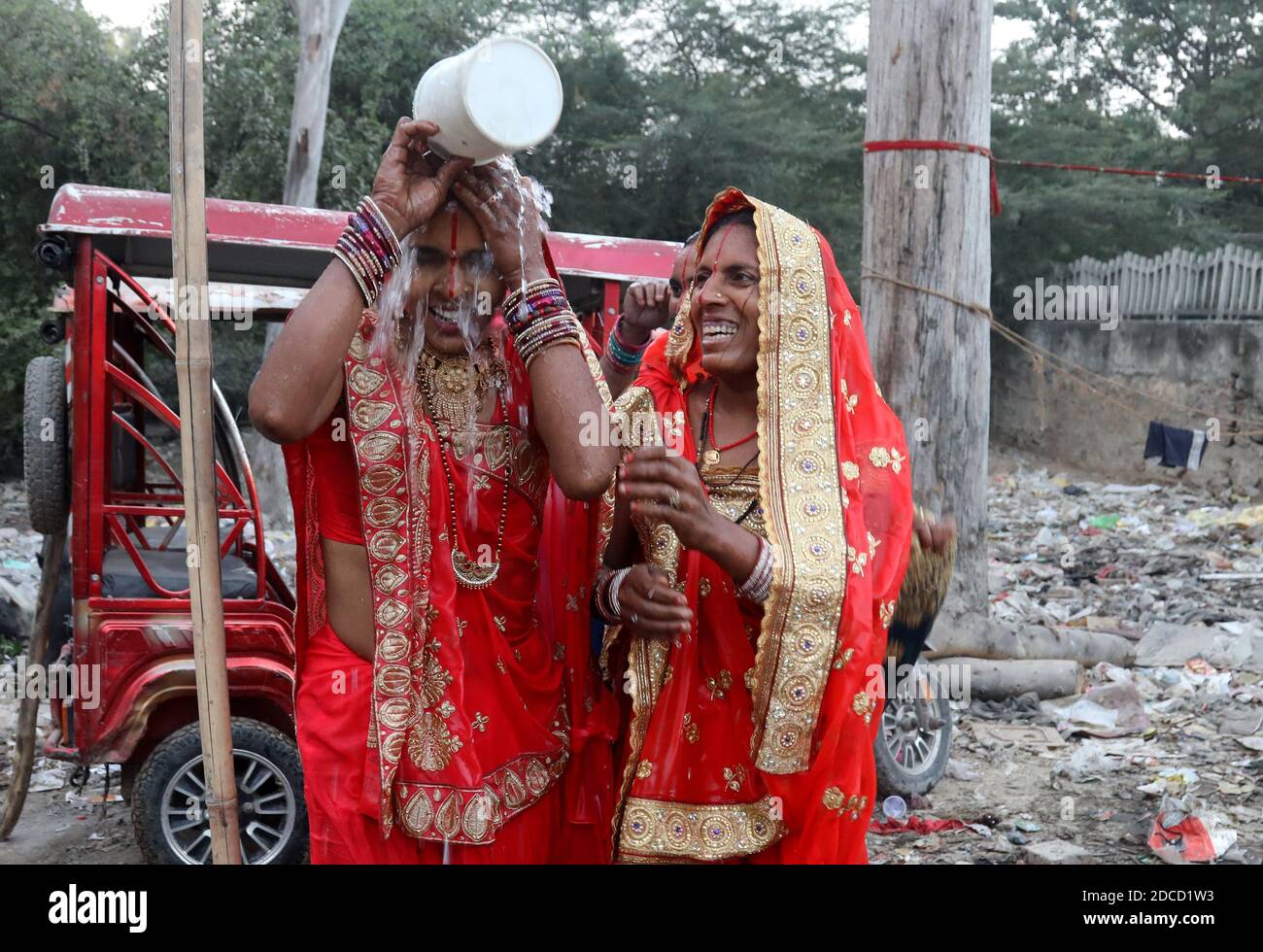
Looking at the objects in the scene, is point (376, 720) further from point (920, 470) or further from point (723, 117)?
point (723, 117)

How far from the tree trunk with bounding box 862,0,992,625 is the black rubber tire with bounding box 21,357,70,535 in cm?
334

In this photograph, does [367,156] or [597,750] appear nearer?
[597,750]

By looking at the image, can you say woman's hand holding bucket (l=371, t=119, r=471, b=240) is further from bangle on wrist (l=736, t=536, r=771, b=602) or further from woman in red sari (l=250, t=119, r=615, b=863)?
bangle on wrist (l=736, t=536, r=771, b=602)

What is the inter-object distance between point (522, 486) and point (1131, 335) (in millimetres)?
15059

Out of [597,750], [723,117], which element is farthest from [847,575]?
[723,117]

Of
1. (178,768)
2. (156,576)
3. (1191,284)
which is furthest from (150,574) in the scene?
(1191,284)

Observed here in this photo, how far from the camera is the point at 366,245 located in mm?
2229

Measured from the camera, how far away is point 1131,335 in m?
15.8

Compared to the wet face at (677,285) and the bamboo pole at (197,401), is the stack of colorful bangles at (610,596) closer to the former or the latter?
the bamboo pole at (197,401)

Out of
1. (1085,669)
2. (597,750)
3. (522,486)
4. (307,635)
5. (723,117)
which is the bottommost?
(1085,669)

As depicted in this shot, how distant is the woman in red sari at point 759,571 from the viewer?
236 cm

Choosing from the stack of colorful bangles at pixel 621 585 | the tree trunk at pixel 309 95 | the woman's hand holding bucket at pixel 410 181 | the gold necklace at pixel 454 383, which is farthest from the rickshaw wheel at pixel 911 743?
the tree trunk at pixel 309 95

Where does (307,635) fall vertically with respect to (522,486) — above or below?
below
